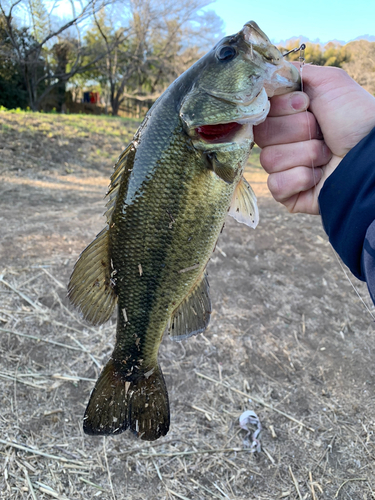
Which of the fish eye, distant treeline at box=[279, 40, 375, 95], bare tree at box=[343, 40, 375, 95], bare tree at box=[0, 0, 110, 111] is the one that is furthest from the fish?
bare tree at box=[0, 0, 110, 111]

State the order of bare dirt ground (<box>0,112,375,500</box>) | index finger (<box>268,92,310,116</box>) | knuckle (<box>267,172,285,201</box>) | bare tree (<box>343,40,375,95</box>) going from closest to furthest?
index finger (<box>268,92,310,116</box>)
knuckle (<box>267,172,285,201</box>)
bare dirt ground (<box>0,112,375,500</box>)
bare tree (<box>343,40,375,95</box>)

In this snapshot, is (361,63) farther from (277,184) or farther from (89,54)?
(89,54)

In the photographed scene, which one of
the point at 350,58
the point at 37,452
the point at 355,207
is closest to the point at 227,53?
the point at 355,207

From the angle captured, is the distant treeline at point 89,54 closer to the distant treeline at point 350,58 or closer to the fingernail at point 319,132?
the distant treeline at point 350,58

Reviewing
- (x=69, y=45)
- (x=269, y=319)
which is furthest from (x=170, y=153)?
(x=69, y=45)

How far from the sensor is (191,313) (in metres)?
1.79

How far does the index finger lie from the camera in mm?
1695

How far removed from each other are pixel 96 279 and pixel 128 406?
0.70 metres

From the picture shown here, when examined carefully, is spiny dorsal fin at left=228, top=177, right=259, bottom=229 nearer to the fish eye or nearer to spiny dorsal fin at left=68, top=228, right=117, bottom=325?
the fish eye

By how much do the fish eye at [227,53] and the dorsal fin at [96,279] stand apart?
59 centimetres

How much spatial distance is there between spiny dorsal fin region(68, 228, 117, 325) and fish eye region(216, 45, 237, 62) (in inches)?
38.3

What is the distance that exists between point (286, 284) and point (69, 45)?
79.2 feet

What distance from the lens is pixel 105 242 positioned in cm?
165

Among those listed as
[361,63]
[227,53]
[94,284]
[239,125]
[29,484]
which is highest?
[361,63]
